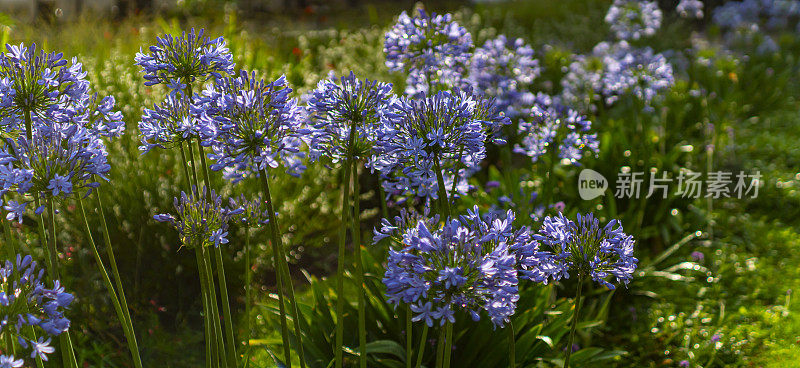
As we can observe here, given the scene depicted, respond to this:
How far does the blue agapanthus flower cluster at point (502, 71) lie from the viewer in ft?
13.1

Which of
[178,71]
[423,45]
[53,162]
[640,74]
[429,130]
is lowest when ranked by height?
[53,162]

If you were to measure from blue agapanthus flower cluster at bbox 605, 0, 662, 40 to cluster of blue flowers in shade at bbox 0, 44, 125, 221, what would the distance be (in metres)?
4.96

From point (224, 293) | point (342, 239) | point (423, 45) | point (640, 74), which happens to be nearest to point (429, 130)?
point (342, 239)

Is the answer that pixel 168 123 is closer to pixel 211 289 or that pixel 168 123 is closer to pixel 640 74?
pixel 211 289

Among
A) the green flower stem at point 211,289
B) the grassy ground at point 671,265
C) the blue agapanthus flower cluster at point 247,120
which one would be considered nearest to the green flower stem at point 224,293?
the green flower stem at point 211,289

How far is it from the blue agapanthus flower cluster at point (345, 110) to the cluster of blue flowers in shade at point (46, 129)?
0.60m

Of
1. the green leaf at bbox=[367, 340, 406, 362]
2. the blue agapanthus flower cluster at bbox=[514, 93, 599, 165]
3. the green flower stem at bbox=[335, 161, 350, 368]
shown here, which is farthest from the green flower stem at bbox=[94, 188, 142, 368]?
the blue agapanthus flower cluster at bbox=[514, 93, 599, 165]

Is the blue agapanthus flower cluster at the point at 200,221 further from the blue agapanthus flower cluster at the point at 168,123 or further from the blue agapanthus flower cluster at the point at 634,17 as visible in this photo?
the blue agapanthus flower cluster at the point at 634,17

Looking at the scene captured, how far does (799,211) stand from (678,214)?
4.93ft

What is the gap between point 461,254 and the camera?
5.08 feet

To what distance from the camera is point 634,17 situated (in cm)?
579

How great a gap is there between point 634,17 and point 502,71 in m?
2.25

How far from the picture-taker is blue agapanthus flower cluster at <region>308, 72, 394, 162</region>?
185 centimetres

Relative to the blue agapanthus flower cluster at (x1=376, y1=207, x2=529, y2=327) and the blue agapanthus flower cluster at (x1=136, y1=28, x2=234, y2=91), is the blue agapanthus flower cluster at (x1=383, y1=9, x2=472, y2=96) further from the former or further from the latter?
the blue agapanthus flower cluster at (x1=376, y1=207, x2=529, y2=327)
